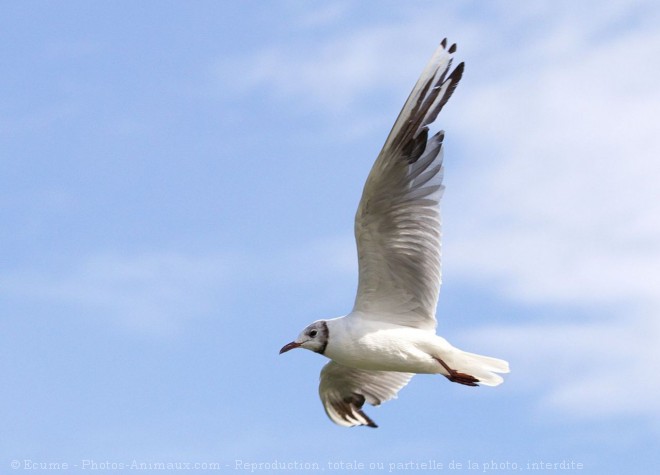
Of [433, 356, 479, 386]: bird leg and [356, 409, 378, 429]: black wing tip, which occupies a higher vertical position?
[356, 409, 378, 429]: black wing tip

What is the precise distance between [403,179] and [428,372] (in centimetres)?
214

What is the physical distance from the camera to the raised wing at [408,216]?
12773mm

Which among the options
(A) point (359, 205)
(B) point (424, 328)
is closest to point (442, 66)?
(A) point (359, 205)

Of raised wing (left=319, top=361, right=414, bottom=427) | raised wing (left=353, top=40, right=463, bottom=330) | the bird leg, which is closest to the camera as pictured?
raised wing (left=353, top=40, right=463, bottom=330)

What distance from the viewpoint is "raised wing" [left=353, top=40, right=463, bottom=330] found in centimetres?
1277

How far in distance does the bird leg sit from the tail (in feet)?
0.27

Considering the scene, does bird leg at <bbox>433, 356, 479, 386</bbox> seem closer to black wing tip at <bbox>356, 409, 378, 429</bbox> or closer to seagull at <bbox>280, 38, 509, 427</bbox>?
seagull at <bbox>280, 38, 509, 427</bbox>

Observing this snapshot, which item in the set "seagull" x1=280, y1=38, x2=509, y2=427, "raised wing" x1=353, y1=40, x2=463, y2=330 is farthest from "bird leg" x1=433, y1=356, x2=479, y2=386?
"raised wing" x1=353, y1=40, x2=463, y2=330

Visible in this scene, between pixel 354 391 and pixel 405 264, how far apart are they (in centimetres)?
257

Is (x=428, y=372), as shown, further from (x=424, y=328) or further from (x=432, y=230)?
(x=432, y=230)

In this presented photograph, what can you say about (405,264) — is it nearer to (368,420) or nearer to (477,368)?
(477,368)

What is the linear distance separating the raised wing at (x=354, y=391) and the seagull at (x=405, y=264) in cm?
172

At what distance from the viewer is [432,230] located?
13.3 meters

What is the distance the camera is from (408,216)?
13164 millimetres
